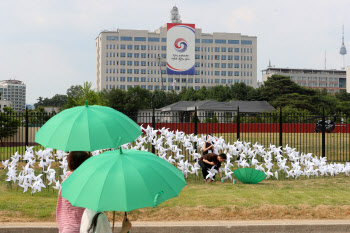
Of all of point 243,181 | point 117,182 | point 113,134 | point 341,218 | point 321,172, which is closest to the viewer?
point 117,182

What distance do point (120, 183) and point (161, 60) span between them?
498 ft

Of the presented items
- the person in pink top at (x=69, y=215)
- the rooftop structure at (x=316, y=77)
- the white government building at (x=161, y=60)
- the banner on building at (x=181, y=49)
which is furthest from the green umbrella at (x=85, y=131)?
the rooftop structure at (x=316, y=77)

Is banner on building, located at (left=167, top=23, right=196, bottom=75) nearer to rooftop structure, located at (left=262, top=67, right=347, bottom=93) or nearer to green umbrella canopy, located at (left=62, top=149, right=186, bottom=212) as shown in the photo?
rooftop structure, located at (left=262, top=67, right=347, bottom=93)

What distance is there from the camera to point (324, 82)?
7638 inches

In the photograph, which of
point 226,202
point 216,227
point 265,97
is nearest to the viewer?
point 216,227

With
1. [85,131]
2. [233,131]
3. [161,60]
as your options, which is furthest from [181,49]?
[85,131]

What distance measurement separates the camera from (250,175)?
1141 cm

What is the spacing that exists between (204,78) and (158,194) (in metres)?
157

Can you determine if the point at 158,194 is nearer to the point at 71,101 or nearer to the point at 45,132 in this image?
the point at 45,132

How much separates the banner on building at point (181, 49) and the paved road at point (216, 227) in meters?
117

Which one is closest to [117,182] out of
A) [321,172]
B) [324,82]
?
[321,172]

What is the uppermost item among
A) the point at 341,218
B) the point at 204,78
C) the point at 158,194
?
the point at 204,78

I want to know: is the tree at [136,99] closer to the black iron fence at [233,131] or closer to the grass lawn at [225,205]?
the black iron fence at [233,131]

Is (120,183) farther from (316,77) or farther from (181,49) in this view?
(316,77)
